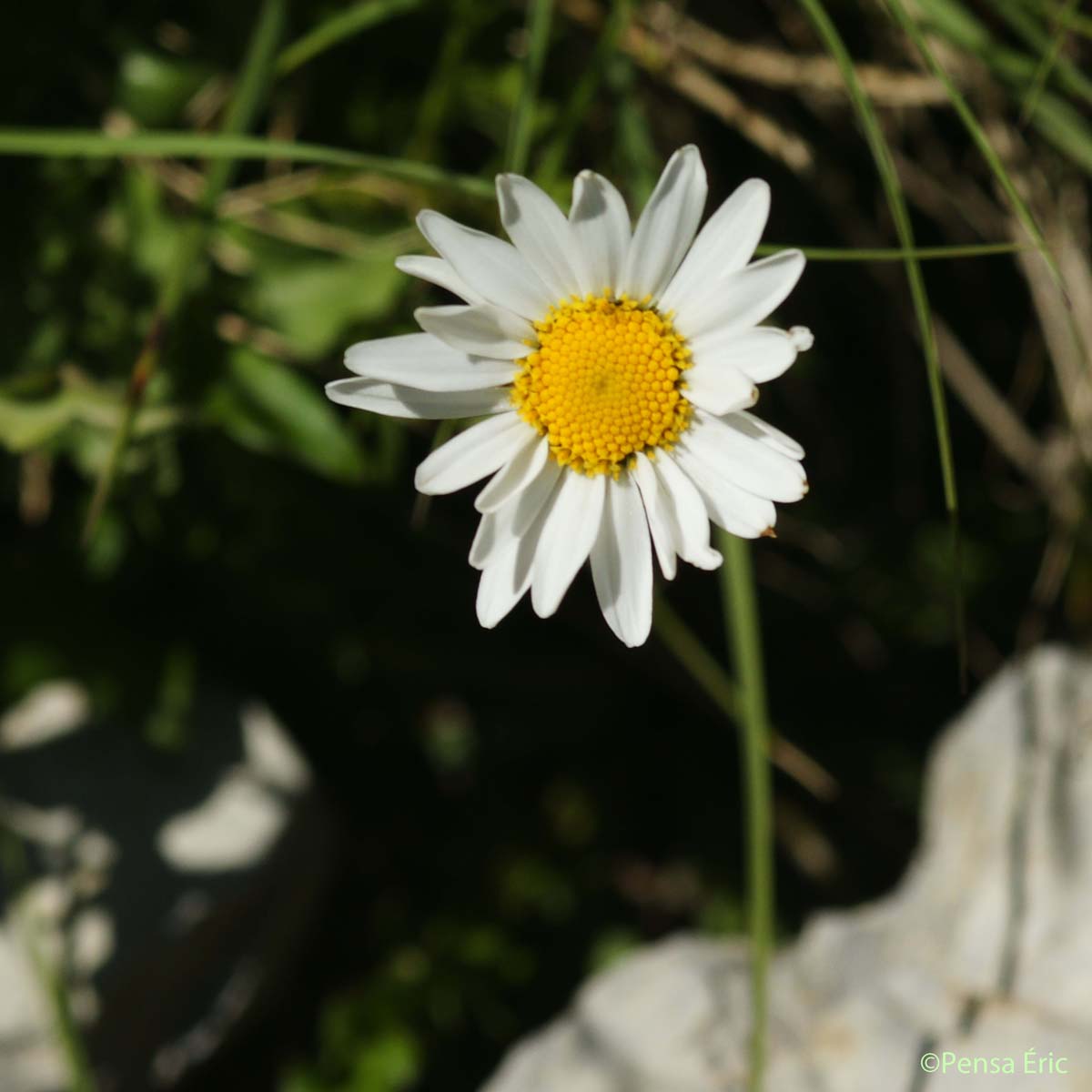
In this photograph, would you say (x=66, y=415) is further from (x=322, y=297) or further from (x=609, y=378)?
(x=609, y=378)

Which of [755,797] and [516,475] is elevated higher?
[516,475]

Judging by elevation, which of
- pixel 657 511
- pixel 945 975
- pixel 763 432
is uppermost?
pixel 763 432

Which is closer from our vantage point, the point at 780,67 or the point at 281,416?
the point at 281,416

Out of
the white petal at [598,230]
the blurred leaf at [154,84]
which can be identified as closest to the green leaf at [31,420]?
the blurred leaf at [154,84]

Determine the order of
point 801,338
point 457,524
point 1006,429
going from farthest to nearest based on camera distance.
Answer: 1. point 457,524
2. point 1006,429
3. point 801,338

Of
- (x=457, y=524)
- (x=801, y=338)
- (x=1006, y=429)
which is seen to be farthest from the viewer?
(x=457, y=524)

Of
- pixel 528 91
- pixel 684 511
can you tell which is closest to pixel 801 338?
pixel 684 511
